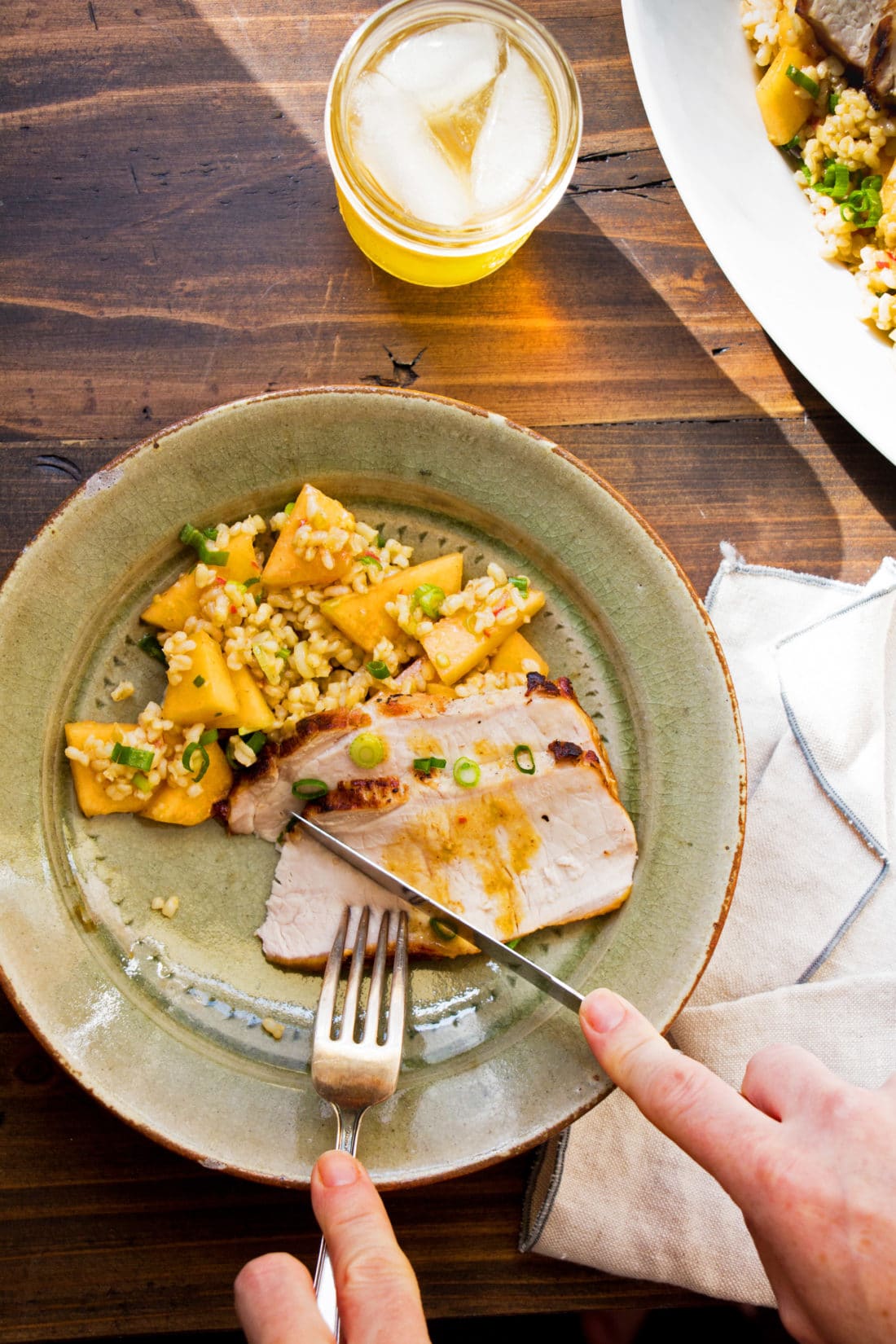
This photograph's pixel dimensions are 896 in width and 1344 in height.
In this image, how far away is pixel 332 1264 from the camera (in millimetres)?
1640

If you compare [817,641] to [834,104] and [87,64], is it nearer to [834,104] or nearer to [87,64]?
[834,104]

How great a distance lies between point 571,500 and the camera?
7.20ft

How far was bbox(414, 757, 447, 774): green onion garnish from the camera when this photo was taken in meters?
2.20

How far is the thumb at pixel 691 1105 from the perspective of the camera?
5.37 feet

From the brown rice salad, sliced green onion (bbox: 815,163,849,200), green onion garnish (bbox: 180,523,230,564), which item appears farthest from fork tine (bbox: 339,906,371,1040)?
sliced green onion (bbox: 815,163,849,200)

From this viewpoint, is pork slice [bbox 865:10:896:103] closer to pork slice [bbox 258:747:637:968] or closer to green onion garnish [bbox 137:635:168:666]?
pork slice [bbox 258:747:637:968]

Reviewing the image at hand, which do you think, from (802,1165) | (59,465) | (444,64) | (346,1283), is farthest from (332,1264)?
(444,64)

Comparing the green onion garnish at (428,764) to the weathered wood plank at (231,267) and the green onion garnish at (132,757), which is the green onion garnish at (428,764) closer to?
the green onion garnish at (132,757)

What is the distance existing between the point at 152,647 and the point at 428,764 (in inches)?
27.5

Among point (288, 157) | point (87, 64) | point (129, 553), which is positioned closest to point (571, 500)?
point (129, 553)

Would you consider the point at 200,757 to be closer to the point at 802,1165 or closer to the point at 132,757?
the point at 132,757

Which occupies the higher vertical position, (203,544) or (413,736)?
(203,544)

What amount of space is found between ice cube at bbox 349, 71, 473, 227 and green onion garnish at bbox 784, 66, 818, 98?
0.92 m

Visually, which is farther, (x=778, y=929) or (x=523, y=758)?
(x=778, y=929)
